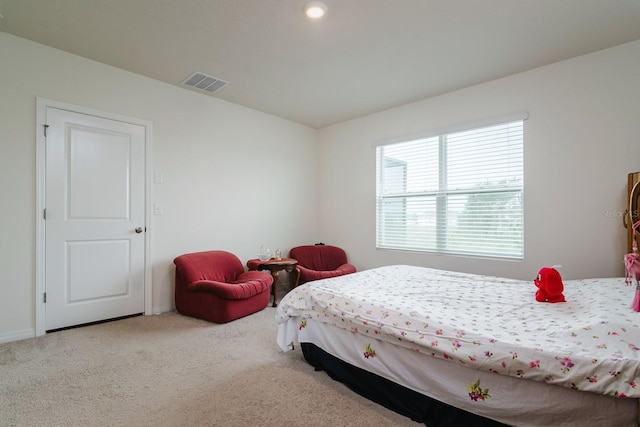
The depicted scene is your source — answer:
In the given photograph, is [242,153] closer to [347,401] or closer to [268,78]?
[268,78]

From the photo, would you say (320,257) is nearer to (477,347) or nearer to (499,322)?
(499,322)

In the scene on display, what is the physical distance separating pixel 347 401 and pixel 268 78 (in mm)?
3157

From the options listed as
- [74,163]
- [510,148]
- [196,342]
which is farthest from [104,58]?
[510,148]

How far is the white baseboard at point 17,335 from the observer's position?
8.64 ft

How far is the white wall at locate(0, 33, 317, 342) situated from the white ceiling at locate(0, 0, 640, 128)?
0.24 meters

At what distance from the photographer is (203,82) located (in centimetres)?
352

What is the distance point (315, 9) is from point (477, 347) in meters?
2.41

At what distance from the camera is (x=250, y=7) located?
2.27 m

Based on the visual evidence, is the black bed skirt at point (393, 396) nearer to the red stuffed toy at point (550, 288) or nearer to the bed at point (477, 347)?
the bed at point (477, 347)

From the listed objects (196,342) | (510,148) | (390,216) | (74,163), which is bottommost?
(196,342)

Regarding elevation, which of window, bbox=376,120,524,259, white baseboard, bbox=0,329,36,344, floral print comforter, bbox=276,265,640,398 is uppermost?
window, bbox=376,120,524,259

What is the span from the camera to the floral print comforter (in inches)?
46.7

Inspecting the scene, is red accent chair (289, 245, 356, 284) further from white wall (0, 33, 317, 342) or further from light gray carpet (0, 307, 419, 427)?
light gray carpet (0, 307, 419, 427)

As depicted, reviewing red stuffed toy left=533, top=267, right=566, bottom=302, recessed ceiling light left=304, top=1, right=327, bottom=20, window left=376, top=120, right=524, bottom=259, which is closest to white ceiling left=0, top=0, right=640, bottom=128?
recessed ceiling light left=304, top=1, right=327, bottom=20
